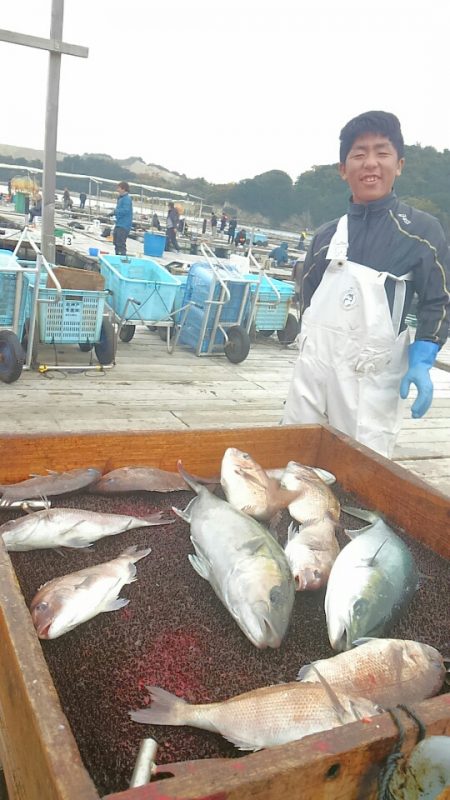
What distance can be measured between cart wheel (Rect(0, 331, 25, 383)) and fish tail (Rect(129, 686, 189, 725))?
4.81 m

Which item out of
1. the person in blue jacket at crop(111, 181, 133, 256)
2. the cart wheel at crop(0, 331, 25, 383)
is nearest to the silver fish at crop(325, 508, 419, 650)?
the cart wheel at crop(0, 331, 25, 383)

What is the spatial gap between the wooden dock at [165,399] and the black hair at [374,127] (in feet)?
7.33

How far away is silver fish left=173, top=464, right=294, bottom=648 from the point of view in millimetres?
1308

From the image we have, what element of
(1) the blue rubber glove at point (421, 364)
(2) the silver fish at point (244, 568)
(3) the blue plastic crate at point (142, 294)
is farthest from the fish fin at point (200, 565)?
(3) the blue plastic crate at point (142, 294)

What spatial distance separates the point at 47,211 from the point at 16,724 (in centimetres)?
686

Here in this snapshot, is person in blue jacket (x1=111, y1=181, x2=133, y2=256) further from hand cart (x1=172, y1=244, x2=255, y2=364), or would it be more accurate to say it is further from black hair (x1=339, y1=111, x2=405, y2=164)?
black hair (x1=339, y1=111, x2=405, y2=164)

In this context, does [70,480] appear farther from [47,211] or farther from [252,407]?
[47,211]

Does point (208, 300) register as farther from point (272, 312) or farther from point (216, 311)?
point (272, 312)

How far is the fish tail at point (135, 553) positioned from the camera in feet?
5.11

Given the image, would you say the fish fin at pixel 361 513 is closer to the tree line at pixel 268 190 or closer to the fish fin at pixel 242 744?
the fish fin at pixel 242 744

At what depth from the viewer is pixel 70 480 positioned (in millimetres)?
1842

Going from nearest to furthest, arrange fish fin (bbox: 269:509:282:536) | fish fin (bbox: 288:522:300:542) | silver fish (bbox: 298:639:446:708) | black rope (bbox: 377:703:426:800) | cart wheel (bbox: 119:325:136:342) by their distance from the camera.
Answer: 1. black rope (bbox: 377:703:426:800)
2. silver fish (bbox: 298:639:446:708)
3. fish fin (bbox: 288:522:300:542)
4. fish fin (bbox: 269:509:282:536)
5. cart wheel (bbox: 119:325:136:342)

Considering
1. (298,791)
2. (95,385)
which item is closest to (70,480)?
(298,791)

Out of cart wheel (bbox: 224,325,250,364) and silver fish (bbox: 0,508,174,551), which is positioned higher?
silver fish (bbox: 0,508,174,551)
